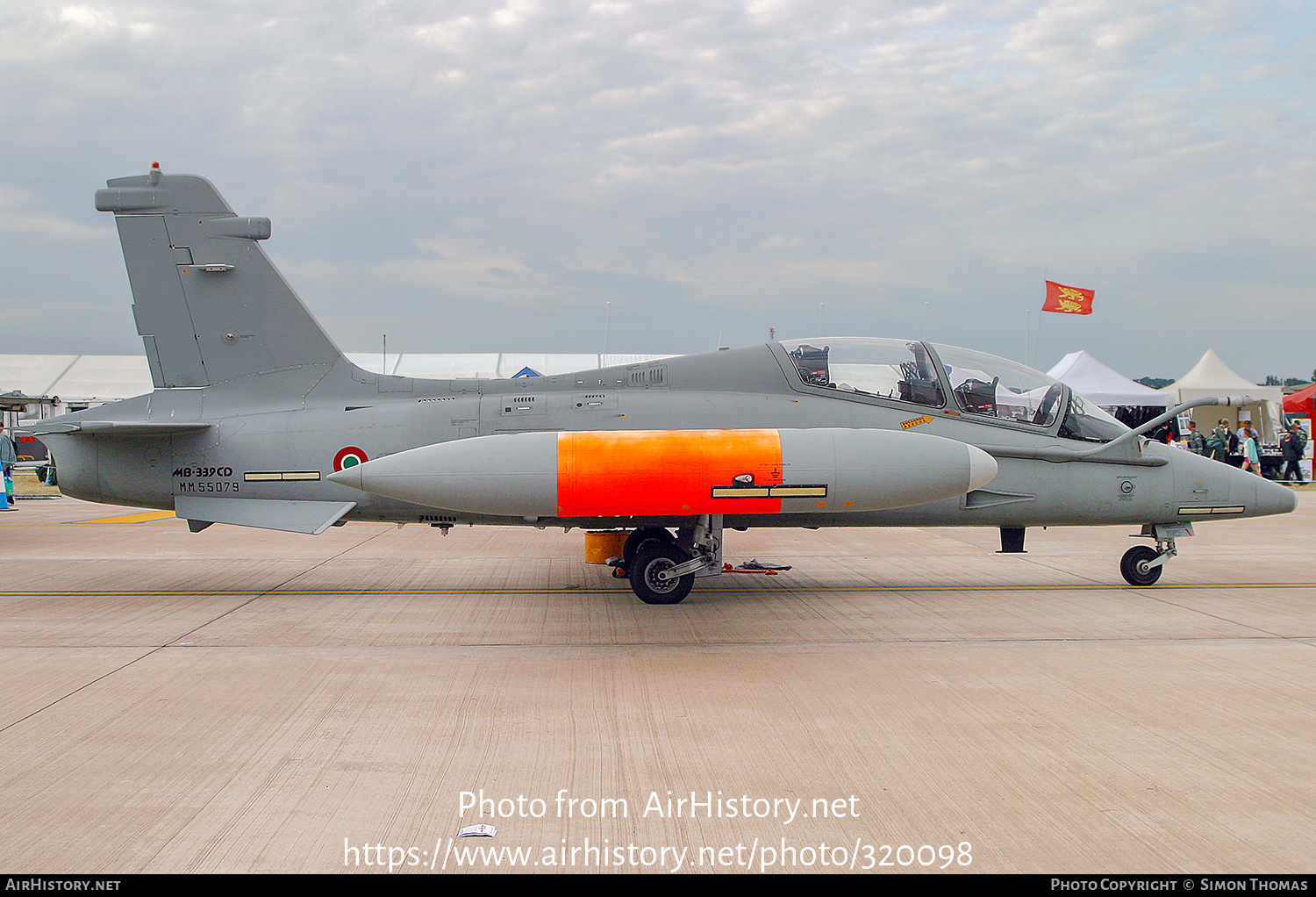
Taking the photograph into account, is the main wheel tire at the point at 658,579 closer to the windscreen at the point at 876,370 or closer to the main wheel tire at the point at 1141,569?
the windscreen at the point at 876,370

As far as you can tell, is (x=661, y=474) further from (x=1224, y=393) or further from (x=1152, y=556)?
(x=1224, y=393)

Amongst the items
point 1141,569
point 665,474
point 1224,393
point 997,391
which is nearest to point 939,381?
point 997,391

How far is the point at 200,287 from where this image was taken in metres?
8.62

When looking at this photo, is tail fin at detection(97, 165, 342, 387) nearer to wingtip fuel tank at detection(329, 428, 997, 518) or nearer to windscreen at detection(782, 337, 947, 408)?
wingtip fuel tank at detection(329, 428, 997, 518)

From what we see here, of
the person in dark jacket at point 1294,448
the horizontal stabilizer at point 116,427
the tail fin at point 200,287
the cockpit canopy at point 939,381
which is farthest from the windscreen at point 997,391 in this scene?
the person in dark jacket at point 1294,448

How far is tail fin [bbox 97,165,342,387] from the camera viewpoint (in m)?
8.53

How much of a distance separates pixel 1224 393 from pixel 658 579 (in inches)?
1064

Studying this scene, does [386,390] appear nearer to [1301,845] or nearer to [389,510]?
[389,510]

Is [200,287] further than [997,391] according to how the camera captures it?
Yes

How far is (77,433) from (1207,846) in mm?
8918

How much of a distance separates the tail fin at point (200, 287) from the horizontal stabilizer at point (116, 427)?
619 millimetres

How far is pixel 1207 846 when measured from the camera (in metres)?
3.24

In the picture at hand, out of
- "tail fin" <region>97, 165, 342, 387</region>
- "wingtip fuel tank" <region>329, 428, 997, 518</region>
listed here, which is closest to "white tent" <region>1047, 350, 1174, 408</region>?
"wingtip fuel tank" <region>329, 428, 997, 518</region>

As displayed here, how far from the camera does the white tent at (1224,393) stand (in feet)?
90.4
